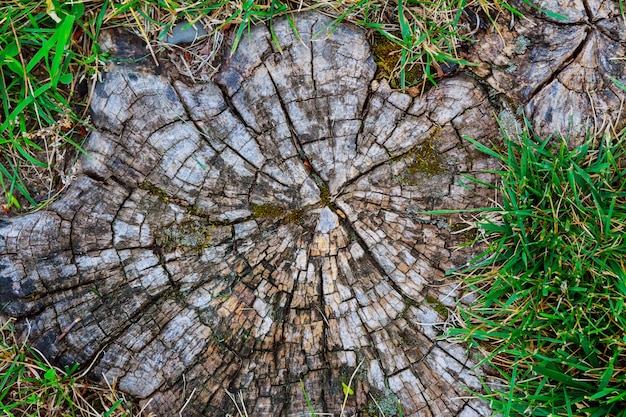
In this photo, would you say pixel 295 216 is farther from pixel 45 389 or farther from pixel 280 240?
pixel 45 389

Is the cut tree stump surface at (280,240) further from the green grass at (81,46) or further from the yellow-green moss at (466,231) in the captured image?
the green grass at (81,46)

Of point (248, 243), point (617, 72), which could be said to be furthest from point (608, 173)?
point (248, 243)

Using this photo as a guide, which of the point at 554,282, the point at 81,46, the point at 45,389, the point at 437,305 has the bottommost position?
the point at 45,389

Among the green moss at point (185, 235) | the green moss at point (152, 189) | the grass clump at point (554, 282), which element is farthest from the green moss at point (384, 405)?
the green moss at point (152, 189)

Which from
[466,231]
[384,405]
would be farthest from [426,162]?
A: [384,405]

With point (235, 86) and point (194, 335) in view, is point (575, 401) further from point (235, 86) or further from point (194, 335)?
point (235, 86)

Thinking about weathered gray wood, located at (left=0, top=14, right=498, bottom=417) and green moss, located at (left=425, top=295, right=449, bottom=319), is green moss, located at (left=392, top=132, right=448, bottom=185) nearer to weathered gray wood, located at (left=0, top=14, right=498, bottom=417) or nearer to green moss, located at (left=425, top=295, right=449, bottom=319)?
weathered gray wood, located at (left=0, top=14, right=498, bottom=417)

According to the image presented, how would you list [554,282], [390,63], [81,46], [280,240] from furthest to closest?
[81,46], [390,63], [280,240], [554,282]
